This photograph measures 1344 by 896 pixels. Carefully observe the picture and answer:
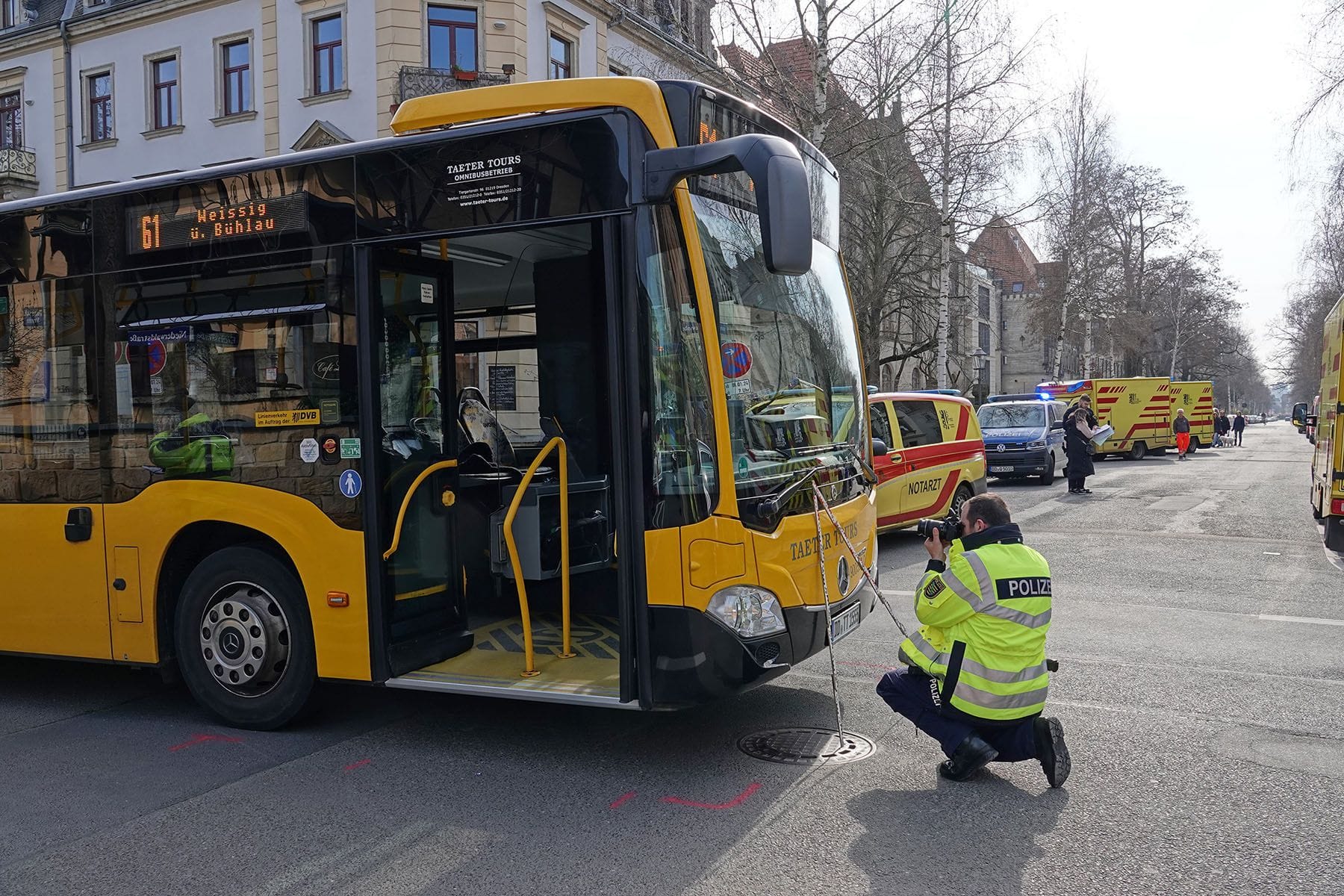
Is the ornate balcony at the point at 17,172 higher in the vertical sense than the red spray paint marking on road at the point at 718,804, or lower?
higher

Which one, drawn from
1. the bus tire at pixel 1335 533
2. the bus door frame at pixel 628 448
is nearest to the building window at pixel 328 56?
the bus tire at pixel 1335 533

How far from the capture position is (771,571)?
4965 millimetres

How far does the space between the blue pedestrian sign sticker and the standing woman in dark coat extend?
17.5 m

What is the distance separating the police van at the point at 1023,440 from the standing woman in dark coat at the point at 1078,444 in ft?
8.64

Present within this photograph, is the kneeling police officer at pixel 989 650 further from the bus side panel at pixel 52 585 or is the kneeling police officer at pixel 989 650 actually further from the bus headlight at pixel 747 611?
the bus side panel at pixel 52 585

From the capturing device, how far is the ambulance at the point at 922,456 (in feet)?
42.0

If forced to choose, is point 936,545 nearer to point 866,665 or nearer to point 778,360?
point 778,360

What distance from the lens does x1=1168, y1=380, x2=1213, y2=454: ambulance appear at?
3800 centimetres

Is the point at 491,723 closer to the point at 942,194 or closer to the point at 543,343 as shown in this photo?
the point at 543,343

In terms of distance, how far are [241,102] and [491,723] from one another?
24890 millimetres

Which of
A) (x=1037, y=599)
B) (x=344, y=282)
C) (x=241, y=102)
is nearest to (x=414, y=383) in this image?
(x=344, y=282)

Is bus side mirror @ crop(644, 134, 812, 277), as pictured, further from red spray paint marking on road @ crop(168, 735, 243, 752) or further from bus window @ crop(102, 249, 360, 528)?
red spray paint marking on road @ crop(168, 735, 243, 752)

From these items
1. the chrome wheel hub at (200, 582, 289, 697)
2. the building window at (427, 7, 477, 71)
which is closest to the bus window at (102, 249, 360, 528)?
the chrome wheel hub at (200, 582, 289, 697)

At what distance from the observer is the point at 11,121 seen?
3133 centimetres
